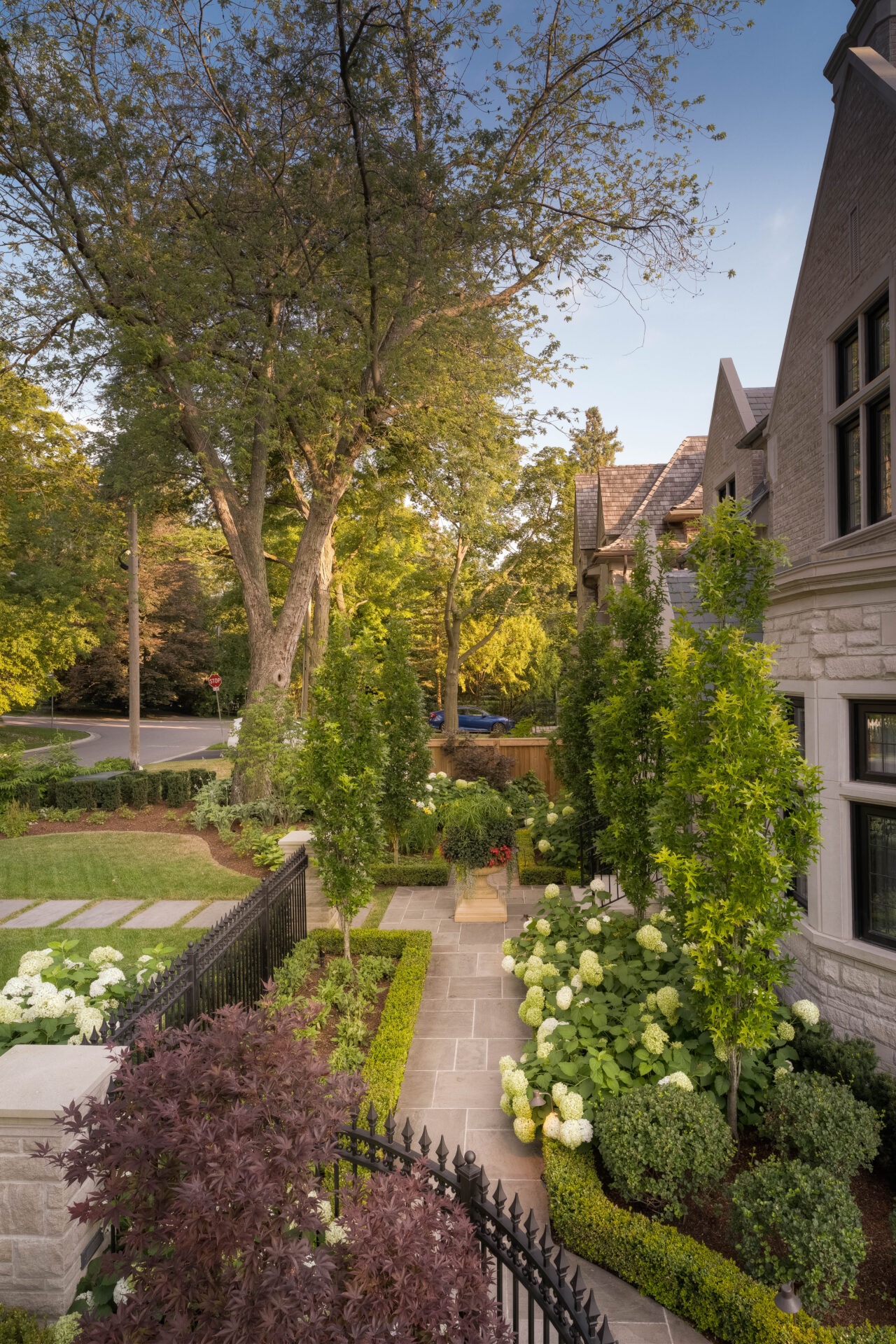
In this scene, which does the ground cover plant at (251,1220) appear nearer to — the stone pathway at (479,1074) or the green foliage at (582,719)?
the stone pathway at (479,1074)

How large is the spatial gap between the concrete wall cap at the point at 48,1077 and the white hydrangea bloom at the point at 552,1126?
2842 mm

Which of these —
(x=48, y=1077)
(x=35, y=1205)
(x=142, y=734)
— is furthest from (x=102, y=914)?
(x=142, y=734)

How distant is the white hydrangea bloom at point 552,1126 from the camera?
16.0 ft

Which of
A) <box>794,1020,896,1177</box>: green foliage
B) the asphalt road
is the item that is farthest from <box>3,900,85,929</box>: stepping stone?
the asphalt road

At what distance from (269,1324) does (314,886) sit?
8.24m

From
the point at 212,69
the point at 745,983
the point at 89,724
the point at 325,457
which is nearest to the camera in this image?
the point at 745,983

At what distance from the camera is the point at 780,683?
6.61 m

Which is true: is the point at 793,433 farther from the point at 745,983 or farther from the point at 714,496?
the point at 745,983

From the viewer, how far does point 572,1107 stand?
4793 millimetres

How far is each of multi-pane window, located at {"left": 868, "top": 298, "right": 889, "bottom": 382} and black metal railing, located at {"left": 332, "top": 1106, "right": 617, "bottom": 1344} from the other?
724cm

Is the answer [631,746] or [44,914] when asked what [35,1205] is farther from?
[44,914]

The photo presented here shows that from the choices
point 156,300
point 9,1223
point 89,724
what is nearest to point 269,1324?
point 9,1223

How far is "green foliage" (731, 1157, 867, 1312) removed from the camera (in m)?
3.65

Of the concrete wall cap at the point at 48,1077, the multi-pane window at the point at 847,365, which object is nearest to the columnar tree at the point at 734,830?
the concrete wall cap at the point at 48,1077
